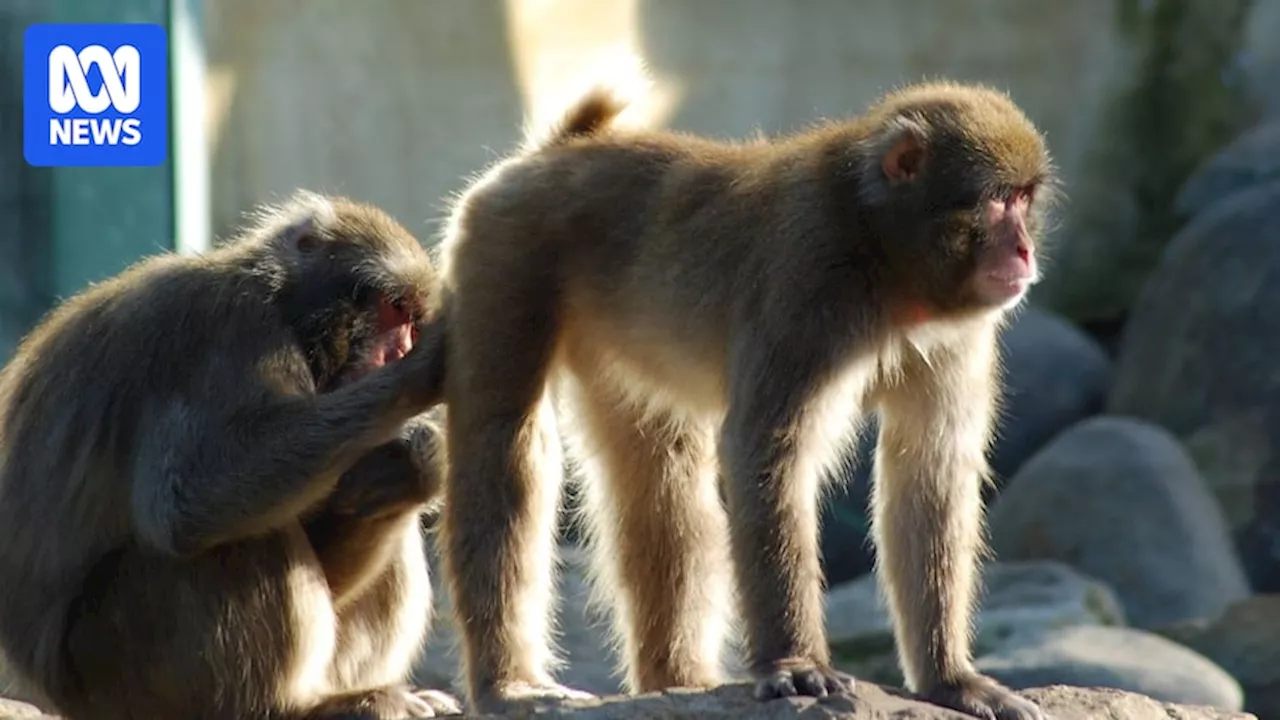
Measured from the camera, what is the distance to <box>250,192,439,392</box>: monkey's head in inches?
243

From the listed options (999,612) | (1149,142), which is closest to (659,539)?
(999,612)

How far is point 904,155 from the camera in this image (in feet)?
19.6

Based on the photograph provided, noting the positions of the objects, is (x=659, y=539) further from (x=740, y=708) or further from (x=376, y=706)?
(x=740, y=708)

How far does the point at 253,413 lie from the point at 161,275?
2.06ft

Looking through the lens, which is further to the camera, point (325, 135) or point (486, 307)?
point (325, 135)

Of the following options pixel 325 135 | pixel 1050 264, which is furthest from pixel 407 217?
pixel 1050 264

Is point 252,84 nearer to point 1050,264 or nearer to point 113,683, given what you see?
point 1050,264

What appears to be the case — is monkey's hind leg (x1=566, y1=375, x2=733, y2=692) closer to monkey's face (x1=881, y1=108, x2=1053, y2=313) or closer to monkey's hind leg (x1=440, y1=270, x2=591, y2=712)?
monkey's hind leg (x1=440, y1=270, x2=591, y2=712)

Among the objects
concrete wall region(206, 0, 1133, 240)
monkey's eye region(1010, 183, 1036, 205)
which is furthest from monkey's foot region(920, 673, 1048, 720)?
concrete wall region(206, 0, 1133, 240)

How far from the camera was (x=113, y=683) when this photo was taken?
229 inches

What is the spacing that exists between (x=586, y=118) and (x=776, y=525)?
1.91 meters

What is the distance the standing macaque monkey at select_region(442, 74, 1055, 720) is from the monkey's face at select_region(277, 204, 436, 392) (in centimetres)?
21

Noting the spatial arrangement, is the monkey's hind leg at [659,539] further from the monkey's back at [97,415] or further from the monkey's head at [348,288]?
the monkey's back at [97,415]

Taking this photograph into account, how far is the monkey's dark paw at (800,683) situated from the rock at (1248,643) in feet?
19.2
